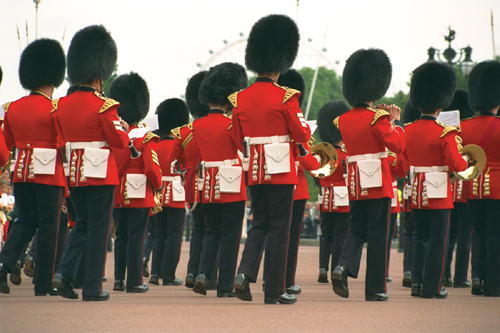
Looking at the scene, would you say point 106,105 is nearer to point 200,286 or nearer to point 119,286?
point 200,286

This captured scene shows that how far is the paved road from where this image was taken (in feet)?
15.7

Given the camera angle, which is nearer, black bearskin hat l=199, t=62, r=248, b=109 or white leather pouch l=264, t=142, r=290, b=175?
white leather pouch l=264, t=142, r=290, b=175

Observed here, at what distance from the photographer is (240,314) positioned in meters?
5.43

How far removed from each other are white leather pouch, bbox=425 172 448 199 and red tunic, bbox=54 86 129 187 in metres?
2.68

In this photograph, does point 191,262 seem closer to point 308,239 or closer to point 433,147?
point 433,147

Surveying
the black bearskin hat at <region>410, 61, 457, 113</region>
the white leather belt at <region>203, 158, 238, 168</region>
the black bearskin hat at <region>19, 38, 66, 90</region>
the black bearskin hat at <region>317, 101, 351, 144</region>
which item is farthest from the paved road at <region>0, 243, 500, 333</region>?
the black bearskin hat at <region>317, 101, 351, 144</region>

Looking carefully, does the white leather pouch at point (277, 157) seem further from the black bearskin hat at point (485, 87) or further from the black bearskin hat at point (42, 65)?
the black bearskin hat at point (485, 87)

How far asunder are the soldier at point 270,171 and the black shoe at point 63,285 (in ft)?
4.30

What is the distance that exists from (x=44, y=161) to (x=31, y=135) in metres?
0.29

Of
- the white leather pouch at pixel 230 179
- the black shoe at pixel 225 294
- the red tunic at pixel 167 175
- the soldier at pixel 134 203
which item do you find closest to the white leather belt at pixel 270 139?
the white leather pouch at pixel 230 179

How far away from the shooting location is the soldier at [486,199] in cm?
722

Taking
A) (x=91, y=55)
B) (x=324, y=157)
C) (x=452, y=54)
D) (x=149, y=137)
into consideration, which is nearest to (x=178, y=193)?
(x=149, y=137)

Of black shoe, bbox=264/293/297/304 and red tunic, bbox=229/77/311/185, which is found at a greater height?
red tunic, bbox=229/77/311/185

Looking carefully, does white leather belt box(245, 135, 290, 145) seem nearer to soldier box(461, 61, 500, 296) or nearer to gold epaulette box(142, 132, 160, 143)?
gold epaulette box(142, 132, 160, 143)
